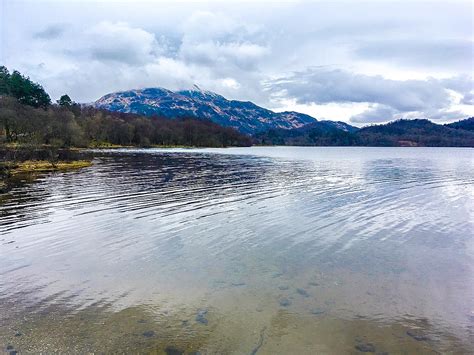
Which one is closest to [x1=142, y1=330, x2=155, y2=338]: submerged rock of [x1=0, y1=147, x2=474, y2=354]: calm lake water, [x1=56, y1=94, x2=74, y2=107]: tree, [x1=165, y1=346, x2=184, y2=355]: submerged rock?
[x1=0, y1=147, x2=474, y2=354]: calm lake water

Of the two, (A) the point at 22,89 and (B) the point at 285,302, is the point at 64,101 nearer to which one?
(A) the point at 22,89

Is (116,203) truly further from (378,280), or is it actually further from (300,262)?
(378,280)

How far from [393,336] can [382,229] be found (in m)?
12.9

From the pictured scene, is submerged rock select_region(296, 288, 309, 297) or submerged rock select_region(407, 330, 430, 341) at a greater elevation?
submerged rock select_region(407, 330, 430, 341)

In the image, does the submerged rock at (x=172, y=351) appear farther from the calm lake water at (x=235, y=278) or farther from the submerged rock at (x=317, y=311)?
the submerged rock at (x=317, y=311)

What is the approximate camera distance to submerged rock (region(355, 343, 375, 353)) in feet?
29.3

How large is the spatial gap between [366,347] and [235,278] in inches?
227

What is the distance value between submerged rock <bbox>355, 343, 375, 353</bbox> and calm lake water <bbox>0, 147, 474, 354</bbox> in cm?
3

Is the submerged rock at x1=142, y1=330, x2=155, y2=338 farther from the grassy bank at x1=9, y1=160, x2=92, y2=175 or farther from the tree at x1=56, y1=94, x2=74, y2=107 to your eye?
the tree at x1=56, y1=94, x2=74, y2=107

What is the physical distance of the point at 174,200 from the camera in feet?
100

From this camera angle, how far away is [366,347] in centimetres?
910

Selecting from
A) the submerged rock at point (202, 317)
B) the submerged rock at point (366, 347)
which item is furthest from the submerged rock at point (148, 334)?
the submerged rock at point (366, 347)

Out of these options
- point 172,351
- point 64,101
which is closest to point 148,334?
point 172,351

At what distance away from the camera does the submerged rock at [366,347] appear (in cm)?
894
